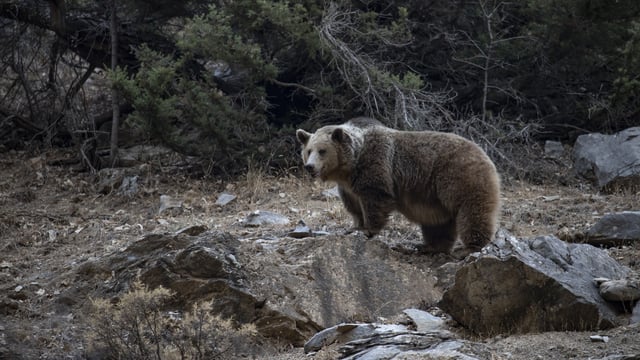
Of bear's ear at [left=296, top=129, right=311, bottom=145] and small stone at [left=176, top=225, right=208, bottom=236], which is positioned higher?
bear's ear at [left=296, top=129, right=311, bottom=145]

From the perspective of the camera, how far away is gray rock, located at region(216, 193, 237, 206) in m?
12.3

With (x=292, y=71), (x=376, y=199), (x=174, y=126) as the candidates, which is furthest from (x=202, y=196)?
(x=376, y=199)

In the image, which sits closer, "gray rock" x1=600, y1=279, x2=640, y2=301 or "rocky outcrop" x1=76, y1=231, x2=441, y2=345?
"gray rock" x1=600, y1=279, x2=640, y2=301

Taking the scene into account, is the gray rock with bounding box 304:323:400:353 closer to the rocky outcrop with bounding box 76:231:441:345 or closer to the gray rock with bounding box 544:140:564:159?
the rocky outcrop with bounding box 76:231:441:345

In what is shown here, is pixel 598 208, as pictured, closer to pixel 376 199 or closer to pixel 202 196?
pixel 376 199

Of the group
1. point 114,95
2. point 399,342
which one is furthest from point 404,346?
point 114,95

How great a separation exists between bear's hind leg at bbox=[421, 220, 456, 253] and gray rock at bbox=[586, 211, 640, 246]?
4.87 feet

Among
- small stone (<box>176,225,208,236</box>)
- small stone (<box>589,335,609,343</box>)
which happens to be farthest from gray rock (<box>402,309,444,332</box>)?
small stone (<box>176,225,208,236</box>)

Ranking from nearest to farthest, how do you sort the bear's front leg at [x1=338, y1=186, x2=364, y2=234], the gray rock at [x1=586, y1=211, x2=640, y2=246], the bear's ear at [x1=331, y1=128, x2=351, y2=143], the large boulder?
the large boulder
the gray rock at [x1=586, y1=211, x2=640, y2=246]
the bear's ear at [x1=331, y1=128, x2=351, y2=143]
the bear's front leg at [x1=338, y1=186, x2=364, y2=234]

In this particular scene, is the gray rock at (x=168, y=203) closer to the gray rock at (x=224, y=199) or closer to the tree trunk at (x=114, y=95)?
the gray rock at (x=224, y=199)

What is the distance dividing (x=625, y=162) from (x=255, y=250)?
6.92 meters

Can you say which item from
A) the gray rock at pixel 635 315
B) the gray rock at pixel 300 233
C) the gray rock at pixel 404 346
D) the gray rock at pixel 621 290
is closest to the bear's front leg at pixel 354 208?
the gray rock at pixel 300 233

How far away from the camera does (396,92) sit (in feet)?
44.4

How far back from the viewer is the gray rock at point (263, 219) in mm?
10578
